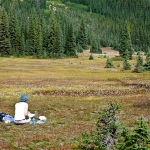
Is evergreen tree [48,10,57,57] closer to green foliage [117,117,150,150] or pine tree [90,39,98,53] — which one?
pine tree [90,39,98,53]

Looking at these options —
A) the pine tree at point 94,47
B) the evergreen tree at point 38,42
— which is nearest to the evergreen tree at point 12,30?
the evergreen tree at point 38,42

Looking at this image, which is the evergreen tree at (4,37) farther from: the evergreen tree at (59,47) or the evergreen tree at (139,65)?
the evergreen tree at (139,65)

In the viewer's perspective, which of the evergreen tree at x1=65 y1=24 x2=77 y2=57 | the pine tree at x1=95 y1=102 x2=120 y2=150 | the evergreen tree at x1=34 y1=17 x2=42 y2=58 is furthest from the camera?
the evergreen tree at x1=65 y1=24 x2=77 y2=57

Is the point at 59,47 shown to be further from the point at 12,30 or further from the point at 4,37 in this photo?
the point at 4,37

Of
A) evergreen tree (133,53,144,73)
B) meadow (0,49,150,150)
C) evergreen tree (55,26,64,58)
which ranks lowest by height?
meadow (0,49,150,150)

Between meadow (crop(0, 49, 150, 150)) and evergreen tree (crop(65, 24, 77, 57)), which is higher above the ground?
evergreen tree (crop(65, 24, 77, 57))

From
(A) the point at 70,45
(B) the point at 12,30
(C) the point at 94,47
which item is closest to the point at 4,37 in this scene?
(B) the point at 12,30

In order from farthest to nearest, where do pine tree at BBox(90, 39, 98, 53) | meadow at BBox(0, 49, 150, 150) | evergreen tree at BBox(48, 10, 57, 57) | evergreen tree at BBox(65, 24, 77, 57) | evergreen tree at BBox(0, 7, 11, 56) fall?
pine tree at BBox(90, 39, 98, 53) < evergreen tree at BBox(65, 24, 77, 57) < evergreen tree at BBox(48, 10, 57, 57) < evergreen tree at BBox(0, 7, 11, 56) < meadow at BBox(0, 49, 150, 150)

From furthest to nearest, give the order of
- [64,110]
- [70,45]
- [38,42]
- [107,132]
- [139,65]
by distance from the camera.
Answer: [70,45] < [38,42] < [139,65] < [64,110] < [107,132]

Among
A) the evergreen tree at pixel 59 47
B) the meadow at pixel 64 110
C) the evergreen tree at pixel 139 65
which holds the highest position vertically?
the evergreen tree at pixel 59 47

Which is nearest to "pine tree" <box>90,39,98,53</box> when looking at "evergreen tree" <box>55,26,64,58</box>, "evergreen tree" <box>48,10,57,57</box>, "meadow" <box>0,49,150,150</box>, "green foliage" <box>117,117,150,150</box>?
"evergreen tree" <box>48,10,57,57</box>

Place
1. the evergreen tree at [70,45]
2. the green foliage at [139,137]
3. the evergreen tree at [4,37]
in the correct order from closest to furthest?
the green foliage at [139,137], the evergreen tree at [4,37], the evergreen tree at [70,45]

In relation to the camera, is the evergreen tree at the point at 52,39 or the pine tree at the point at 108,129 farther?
the evergreen tree at the point at 52,39

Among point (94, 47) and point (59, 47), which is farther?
point (94, 47)
